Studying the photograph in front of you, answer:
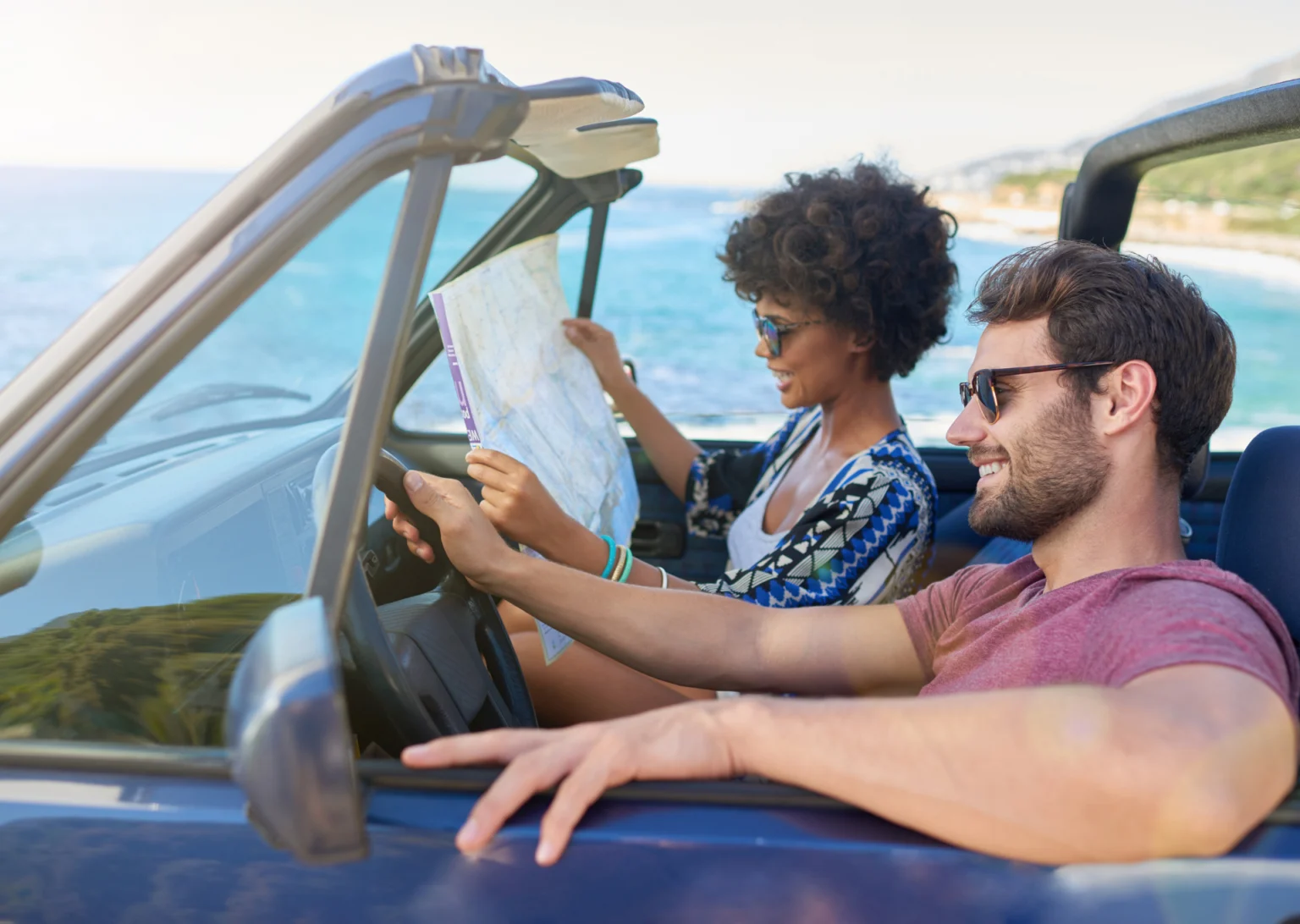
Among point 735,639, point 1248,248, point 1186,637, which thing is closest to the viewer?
point 1186,637

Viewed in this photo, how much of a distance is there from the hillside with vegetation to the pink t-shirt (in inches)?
36.6

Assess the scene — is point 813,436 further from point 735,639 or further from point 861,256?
point 735,639

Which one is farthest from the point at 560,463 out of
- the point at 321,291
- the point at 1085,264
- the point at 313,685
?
the point at 321,291

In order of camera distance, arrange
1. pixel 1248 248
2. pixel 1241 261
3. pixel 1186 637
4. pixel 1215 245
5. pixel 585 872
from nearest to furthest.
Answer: pixel 585 872
pixel 1186 637
pixel 1241 261
pixel 1215 245
pixel 1248 248

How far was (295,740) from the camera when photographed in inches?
34.9

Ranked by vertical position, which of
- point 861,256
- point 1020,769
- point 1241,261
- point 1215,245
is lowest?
point 1241,261

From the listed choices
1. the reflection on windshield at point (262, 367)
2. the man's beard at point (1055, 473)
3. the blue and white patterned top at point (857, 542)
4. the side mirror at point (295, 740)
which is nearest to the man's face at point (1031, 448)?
the man's beard at point (1055, 473)

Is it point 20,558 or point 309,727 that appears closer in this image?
point 309,727

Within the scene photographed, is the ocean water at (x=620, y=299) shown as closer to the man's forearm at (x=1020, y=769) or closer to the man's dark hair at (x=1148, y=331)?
the man's forearm at (x=1020, y=769)

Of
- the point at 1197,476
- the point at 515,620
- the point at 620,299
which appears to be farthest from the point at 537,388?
the point at 620,299

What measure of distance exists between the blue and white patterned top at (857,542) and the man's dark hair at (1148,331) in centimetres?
59

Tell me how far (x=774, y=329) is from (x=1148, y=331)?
3.34 feet

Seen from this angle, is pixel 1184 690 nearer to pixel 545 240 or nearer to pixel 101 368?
pixel 101 368

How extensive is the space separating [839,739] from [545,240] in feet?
4.98
